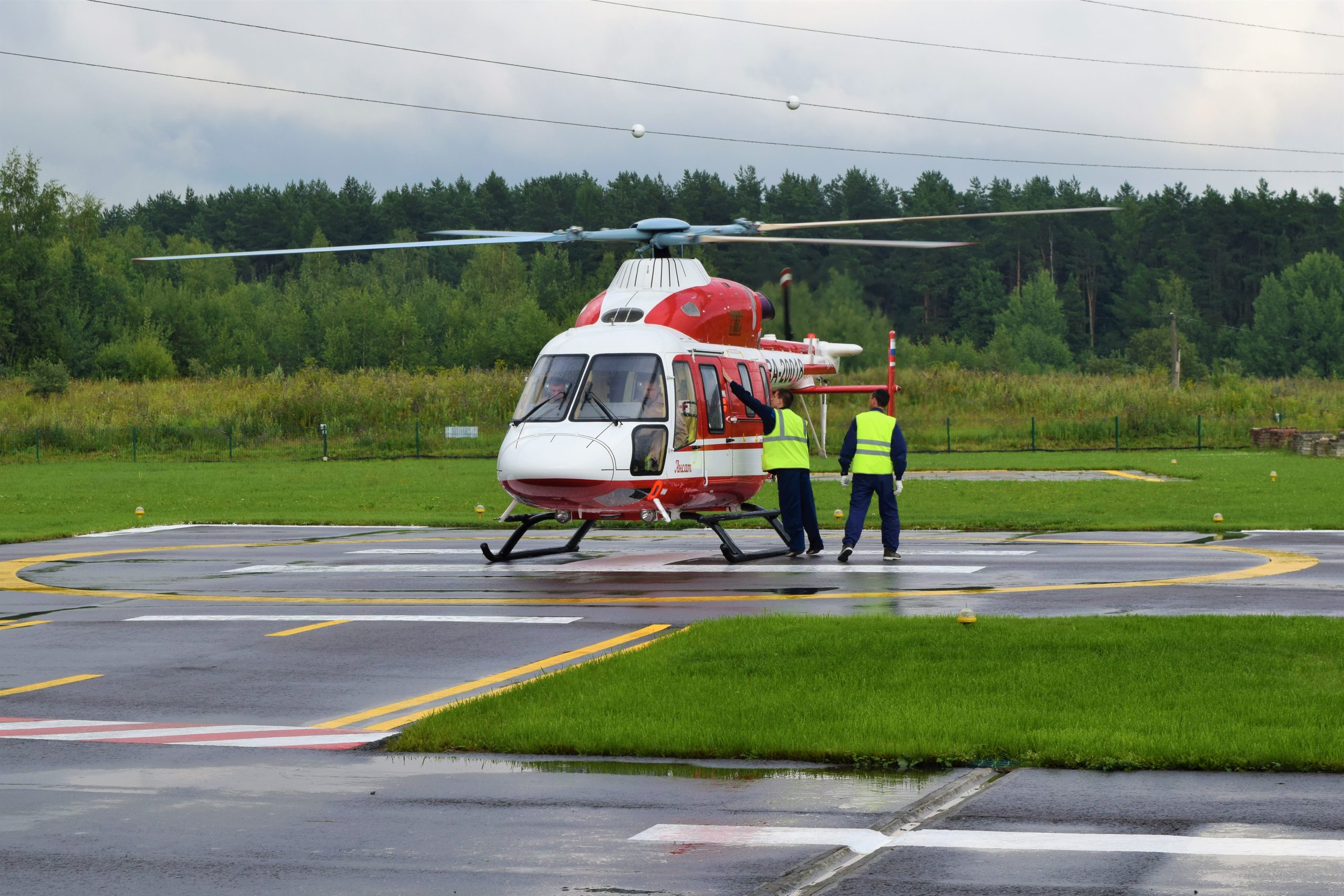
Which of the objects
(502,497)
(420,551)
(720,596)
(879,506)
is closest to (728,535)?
(879,506)

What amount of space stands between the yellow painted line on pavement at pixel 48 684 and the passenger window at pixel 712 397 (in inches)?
357

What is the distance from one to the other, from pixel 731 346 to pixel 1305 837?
46.6ft

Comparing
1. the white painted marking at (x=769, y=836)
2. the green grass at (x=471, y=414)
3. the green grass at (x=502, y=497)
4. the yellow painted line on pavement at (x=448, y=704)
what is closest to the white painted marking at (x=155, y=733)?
the yellow painted line on pavement at (x=448, y=704)

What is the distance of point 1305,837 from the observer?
20.6ft

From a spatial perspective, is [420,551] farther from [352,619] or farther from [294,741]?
[294,741]

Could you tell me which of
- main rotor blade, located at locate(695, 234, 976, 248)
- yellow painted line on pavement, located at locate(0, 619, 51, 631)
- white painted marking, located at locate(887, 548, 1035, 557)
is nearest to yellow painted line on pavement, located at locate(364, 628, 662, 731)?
yellow painted line on pavement, located at locate(0, 619, 51, 631)

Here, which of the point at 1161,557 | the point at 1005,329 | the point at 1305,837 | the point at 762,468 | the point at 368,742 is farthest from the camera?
the point at 1005,329

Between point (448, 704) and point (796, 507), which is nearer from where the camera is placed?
point (448, 704)

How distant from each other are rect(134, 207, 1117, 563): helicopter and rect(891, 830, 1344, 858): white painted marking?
1065 cm

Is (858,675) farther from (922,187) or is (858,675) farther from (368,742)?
(922,187)

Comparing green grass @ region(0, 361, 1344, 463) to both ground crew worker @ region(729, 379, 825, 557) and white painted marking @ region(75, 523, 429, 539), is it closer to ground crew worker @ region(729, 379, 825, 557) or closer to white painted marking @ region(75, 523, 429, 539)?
white painted marking @ region(75, 523, 429, 539)

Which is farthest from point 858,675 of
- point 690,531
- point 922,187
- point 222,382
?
point 922,187

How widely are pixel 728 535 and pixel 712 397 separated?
178 cm

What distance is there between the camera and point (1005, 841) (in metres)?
6.33
